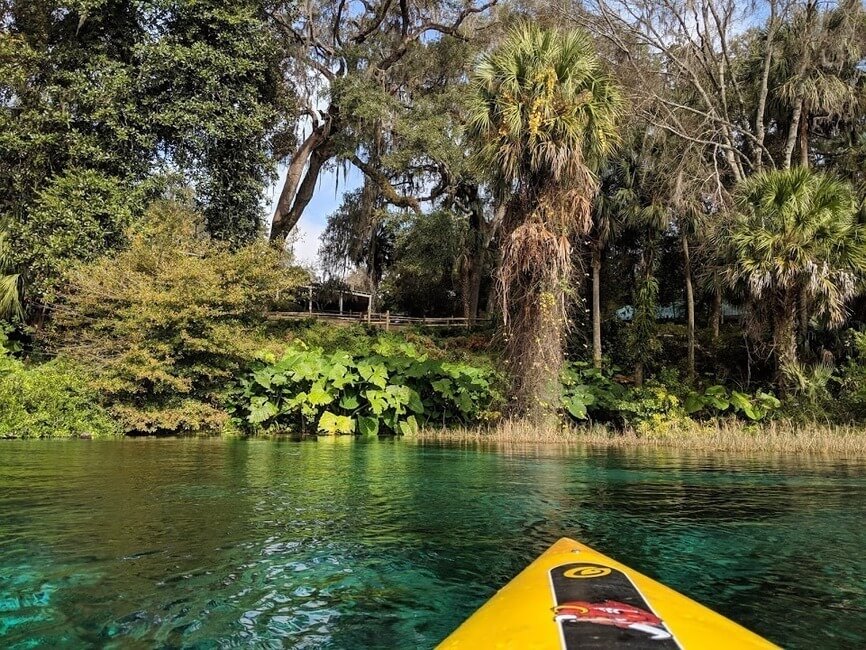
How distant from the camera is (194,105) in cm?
1581

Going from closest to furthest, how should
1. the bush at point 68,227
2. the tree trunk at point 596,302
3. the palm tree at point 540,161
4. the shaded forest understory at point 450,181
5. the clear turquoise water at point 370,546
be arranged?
the clear turquoise water at point 370,546, the palm tree at point 540,161, the shaded forest understory at point 450,181, the bush at point 68,227, the tree trunk at point 596,302

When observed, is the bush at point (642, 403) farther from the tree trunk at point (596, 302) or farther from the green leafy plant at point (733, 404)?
the tree trunk at point (596, 302)

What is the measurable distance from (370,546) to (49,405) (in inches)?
431

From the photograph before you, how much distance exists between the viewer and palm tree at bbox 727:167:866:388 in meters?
11.5

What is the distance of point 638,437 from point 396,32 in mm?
16693

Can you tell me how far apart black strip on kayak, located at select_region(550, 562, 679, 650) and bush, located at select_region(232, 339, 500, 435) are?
10316 millimetres

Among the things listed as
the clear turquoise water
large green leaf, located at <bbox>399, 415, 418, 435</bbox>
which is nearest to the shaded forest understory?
large green leaf, located at <bbox>399, 415, 418, 435</bbox>

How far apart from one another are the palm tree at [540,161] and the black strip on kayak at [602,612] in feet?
30.1

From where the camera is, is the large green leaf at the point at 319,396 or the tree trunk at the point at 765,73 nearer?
the large green leaf at the point at 319,396

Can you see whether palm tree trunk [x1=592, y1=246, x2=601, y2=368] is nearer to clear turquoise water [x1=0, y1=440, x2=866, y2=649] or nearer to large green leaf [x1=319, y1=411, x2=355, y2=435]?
large green leaf [x1=319, y1=411, x2=355, y2=435]

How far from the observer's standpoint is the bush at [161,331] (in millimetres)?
12453

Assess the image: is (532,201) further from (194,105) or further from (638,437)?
(194,105)

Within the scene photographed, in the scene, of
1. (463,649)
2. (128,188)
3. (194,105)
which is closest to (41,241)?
(128,188)

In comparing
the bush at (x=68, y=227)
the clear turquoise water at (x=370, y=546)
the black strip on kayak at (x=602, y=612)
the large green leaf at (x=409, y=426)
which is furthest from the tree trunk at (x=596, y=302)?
the black strip on kayak at (x=602, y=612)
